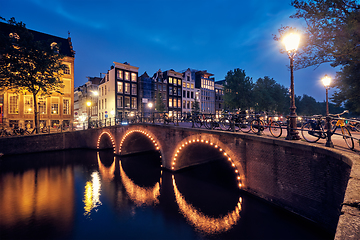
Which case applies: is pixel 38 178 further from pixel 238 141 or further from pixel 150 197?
pixel 238 141

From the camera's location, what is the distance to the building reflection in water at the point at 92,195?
9.96 m

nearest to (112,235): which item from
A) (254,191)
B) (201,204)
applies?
(201,204)

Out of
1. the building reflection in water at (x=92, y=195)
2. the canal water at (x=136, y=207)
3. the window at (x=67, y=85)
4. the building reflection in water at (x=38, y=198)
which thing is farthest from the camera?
the window at (x=67, y=85)

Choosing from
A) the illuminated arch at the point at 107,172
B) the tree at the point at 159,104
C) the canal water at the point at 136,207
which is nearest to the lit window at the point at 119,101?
the tree at the point at 159,104

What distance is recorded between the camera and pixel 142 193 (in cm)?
1178

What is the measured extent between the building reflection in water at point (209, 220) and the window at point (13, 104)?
109 feet

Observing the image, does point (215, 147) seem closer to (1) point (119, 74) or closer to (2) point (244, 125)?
(2) point (244, 125)

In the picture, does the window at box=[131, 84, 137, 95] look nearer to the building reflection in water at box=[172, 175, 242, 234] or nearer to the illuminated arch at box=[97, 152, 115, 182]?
the illuminated arch at box=[97, 152, 115, 182]

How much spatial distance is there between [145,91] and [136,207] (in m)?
33.8

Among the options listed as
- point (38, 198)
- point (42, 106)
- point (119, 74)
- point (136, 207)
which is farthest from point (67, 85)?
point (136, 207)

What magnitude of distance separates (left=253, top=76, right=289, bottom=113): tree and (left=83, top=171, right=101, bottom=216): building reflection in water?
3454cm

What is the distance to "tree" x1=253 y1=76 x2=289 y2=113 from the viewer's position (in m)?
41.5

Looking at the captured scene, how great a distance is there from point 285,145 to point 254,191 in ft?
10.8

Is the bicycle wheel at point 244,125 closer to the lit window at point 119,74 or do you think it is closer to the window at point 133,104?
the window at point 133,104
